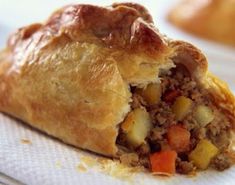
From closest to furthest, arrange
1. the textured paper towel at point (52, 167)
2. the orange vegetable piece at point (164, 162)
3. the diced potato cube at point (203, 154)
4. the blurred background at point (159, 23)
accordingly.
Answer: the textured paper towel at point (52, 167) → the orange vegetable piece at point (164, 162) → the diced potato cube at point (203, 154) → the blurred background at point (159, 23)

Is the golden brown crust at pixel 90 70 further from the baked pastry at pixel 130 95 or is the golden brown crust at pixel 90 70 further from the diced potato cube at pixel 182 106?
the diced potato cube at pixel 182 106

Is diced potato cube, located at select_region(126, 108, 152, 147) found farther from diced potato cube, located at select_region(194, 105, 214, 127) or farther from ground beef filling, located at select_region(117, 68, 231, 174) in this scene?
diced potato cube, located at select_region(194, 105, 214, 127)

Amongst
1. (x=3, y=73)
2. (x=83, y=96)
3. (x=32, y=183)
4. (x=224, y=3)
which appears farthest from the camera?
(x=224, y=3)

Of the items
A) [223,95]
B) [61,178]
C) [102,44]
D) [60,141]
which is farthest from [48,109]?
[223,95]

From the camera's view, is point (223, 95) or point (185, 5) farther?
point (185, 5)

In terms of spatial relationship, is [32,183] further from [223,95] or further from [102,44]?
[223,95]

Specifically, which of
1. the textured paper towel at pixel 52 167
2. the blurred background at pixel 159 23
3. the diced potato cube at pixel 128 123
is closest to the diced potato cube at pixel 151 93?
the diced potato cube at pixel 128 123

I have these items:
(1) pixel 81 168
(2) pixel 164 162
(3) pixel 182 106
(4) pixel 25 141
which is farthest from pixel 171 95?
(4) pixel 25 141
